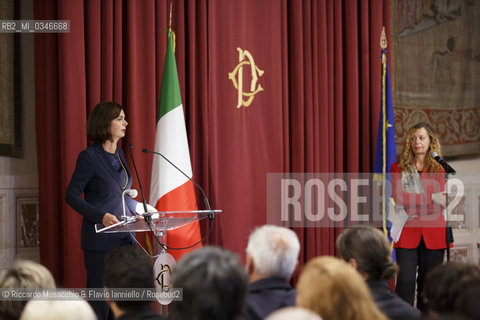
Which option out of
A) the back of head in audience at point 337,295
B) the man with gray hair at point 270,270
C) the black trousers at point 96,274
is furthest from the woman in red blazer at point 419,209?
the back of head in audience at point 337,295

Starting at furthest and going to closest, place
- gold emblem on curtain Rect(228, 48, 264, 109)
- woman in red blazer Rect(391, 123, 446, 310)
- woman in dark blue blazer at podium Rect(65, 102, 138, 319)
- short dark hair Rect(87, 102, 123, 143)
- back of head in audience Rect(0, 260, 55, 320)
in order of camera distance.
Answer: gold emblem on curtain Rect(228, 48, 264, 109), woman in red blazer Rect(391, 123, 446, 310), short dark hair Rect(87, 102, 123, 143), woman in dark blue blazer at podium Rect(65, 102, 138, 319), back of head in audience Rect(0, 260, 55, 320)

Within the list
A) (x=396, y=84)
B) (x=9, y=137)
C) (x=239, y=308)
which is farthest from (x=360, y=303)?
(x=396, y=84)

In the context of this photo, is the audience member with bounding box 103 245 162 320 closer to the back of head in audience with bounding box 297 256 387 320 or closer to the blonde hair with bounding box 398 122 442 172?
the back of head in audience with bounding box 297 256 387 320

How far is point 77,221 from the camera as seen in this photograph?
4.50 m

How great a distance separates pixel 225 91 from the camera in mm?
5344

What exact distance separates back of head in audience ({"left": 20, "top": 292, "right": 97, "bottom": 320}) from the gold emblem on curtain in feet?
12.7

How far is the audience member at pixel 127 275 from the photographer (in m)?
2.16

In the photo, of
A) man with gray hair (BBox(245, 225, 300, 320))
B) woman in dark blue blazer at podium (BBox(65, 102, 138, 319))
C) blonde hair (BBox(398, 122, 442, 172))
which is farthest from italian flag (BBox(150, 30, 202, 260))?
man with gray hair (BBox(245, 225, 300, 320))

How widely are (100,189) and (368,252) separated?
1.82 m

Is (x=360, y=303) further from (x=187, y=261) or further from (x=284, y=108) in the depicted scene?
(x=284, y=108)

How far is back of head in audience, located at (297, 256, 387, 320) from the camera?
5.68 feet

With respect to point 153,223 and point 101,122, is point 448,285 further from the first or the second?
point 101,122

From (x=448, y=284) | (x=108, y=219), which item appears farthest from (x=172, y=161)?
(x=448, y=284)

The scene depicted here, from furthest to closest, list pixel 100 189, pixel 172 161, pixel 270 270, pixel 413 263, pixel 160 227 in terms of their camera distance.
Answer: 1. pixel 413 263
2. pixel 172 161
3. pixel 100 189
4. pixel 160 227
5. pixel 270 270
